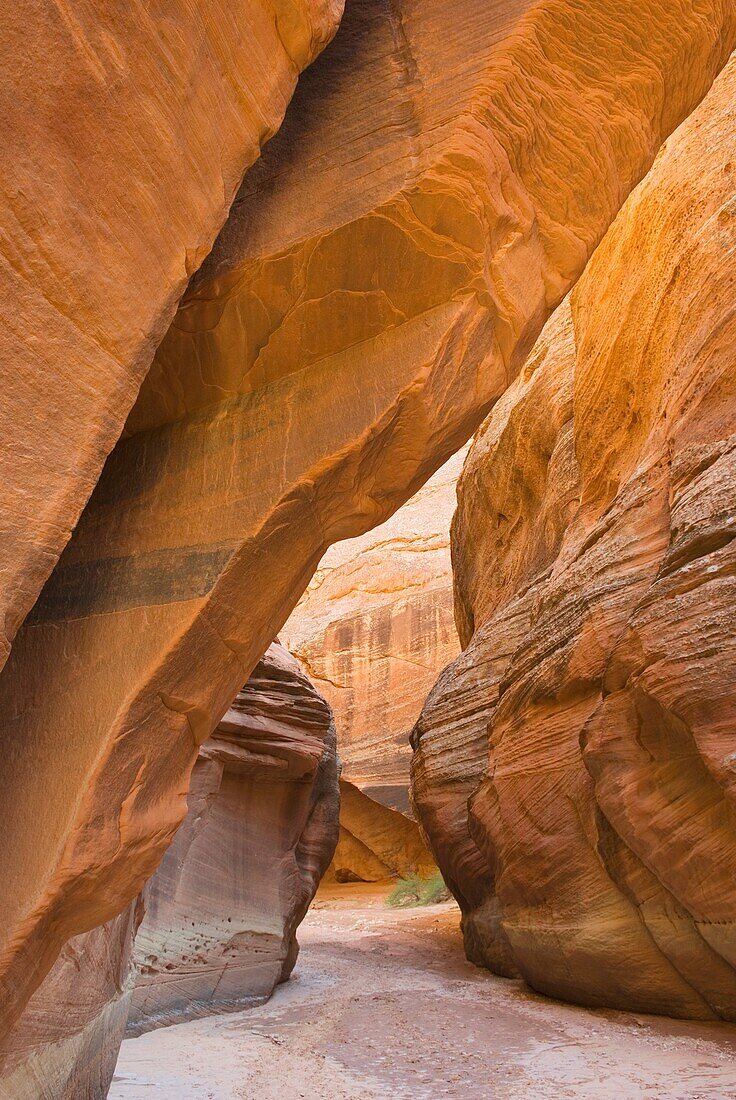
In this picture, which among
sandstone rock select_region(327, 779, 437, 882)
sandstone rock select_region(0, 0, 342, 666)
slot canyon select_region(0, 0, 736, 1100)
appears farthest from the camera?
sandstone rock select_region(327, 779, 437, 882)

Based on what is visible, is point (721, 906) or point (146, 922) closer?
point (721, 906)

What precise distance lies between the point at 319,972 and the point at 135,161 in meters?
10.9

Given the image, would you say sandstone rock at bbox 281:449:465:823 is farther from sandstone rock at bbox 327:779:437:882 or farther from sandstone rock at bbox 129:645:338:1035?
sandstone rock at bbox 129:645:338:1035

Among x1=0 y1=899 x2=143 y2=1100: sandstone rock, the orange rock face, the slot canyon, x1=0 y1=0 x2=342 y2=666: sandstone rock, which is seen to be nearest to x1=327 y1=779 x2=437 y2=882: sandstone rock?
the orange rock face

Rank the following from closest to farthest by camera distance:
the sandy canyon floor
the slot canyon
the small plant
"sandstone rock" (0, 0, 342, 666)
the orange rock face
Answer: "sandstone rock" (0, 0, 342, 666), the slot canyon, the sandy canyon floor, the orange rock face, the small plant

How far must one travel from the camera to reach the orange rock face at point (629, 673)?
671 centimetres

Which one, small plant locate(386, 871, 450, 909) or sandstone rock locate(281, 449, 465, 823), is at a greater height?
sandstone rock locate(281, 449, 465, 823)

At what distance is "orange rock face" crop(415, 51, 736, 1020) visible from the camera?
671cm

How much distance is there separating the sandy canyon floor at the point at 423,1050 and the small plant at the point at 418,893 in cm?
888

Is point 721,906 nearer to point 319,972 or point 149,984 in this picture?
point 149,984

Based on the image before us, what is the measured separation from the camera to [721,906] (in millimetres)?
6707

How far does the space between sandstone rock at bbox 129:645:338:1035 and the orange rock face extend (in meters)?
2.05

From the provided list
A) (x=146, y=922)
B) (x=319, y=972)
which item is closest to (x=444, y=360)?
(x=146, y=922)

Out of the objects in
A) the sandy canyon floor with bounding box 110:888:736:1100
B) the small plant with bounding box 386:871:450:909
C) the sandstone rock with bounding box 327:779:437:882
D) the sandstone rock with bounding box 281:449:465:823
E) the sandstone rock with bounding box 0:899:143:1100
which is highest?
the sandstone rock with bounding box 281:449:465:823
